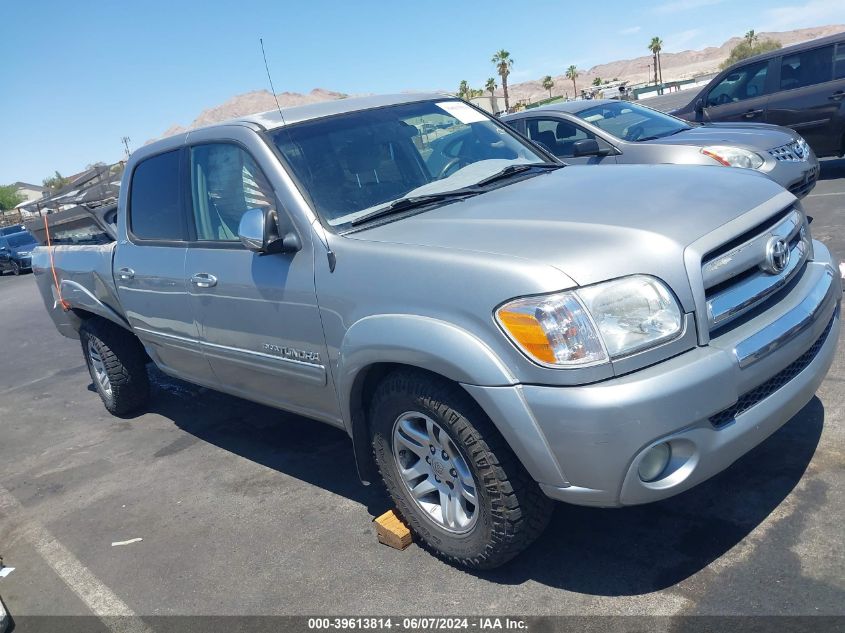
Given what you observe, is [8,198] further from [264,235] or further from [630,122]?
[264,235]

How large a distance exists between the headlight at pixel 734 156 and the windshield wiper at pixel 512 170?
373cm

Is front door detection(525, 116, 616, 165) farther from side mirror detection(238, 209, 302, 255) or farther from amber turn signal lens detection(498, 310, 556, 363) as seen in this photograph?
amber turn signal lens detection(498, 310, 556, 363)

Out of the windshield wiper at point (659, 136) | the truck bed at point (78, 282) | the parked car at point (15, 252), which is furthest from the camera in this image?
the parked car at point (15, 252)

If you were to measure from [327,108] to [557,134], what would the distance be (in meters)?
4.78

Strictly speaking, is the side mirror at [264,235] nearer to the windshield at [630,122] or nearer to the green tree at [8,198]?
the windshield at [630,122]

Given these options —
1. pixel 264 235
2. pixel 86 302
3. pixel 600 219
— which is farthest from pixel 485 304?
pixel 86 302

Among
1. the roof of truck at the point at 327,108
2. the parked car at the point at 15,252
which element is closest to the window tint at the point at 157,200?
the roof of truck at the point at 327,108

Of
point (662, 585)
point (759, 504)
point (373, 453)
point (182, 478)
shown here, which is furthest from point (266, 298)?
point (759, 504)

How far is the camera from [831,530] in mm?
2920

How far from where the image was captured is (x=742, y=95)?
1105cm

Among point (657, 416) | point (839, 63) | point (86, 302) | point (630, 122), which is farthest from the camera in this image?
point (839, 63)

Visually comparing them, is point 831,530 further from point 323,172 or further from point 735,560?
point 323,172

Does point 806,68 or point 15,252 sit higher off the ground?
point 806,68

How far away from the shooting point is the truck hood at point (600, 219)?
8.59 feet
